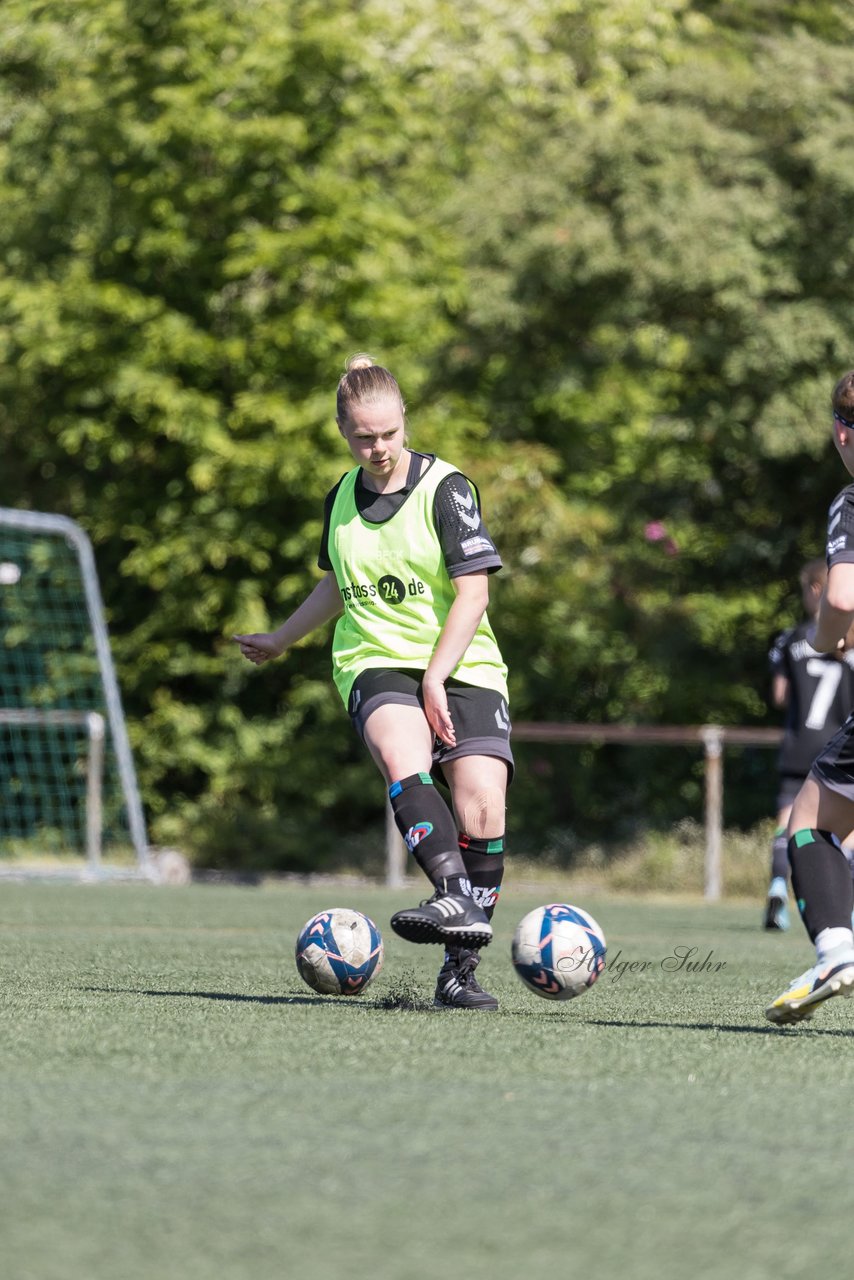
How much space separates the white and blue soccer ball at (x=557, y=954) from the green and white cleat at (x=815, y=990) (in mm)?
543

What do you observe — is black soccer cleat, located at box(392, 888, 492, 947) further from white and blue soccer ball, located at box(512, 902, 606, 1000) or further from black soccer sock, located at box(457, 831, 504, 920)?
black soccer sock, located at box(457, 831, 504, 920)

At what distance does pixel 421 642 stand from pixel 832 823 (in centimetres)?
126

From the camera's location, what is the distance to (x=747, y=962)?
8055mm

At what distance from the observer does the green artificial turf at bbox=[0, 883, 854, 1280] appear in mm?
2449

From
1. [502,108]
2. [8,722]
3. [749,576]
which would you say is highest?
[502,108]

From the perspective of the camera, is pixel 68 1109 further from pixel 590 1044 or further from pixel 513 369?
pixel 513 369

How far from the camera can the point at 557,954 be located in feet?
16.9

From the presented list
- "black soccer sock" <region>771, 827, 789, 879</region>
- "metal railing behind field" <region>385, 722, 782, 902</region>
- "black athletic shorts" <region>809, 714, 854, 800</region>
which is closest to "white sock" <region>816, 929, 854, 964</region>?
"black athletic shorts" <region>809, 714, 854, 800</region>

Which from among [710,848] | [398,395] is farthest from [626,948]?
[710,848]

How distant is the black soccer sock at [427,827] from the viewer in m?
5.16

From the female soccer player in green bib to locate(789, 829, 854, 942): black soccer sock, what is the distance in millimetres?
868

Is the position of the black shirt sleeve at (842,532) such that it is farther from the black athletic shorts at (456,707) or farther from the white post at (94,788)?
the white post at (94,788)

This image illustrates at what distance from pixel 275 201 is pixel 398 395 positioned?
532 inches

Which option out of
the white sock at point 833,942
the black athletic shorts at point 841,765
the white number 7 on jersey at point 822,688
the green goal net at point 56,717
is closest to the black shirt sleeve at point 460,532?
the black athletic shorts at point 841,765
